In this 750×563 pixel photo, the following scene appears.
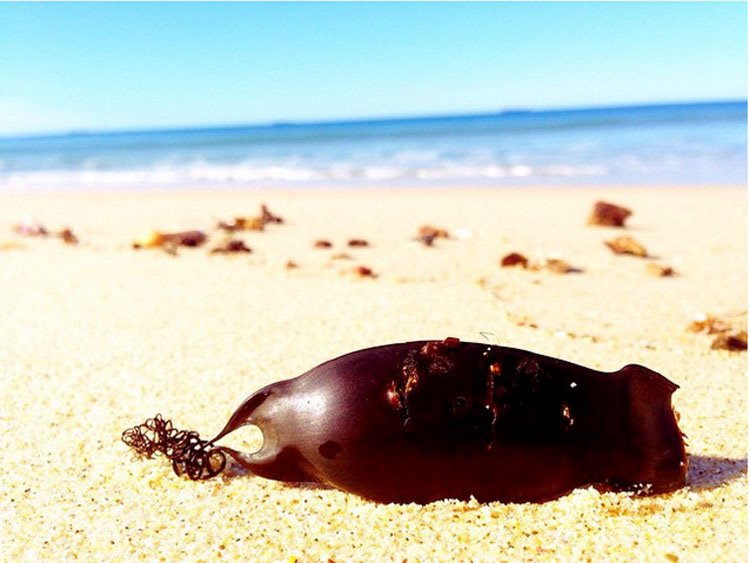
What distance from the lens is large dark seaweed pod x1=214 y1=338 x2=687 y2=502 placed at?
1742 mm

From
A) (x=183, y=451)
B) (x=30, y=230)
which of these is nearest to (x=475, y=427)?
(x=183, y=451)

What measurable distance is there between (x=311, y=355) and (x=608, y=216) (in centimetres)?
465

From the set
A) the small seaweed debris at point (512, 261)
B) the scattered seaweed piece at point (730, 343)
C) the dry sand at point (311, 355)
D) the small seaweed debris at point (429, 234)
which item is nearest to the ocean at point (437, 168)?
the dry sand at point (311, 355)

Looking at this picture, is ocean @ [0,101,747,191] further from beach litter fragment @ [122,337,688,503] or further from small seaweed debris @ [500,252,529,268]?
beach litter fragment @ [122,337,688,503]

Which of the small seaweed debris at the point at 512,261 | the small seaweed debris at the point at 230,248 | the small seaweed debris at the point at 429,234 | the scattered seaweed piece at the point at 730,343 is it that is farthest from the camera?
the small seaweed debris at the point at 429,234

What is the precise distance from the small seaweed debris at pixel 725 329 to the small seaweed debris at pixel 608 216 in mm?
3254

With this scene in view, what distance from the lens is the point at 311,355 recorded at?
3.16 metres

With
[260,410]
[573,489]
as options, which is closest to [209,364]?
[260,410]

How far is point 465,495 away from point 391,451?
221mm

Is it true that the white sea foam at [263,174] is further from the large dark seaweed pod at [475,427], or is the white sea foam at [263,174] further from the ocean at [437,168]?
the large dark seaweed pod at [475,427]

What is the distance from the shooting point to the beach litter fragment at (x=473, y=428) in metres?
1.74

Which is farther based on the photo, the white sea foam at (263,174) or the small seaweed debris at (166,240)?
the white sea foam at (263,174)

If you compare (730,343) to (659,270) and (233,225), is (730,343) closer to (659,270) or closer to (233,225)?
(659,270)

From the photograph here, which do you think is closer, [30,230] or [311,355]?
[311,355]
